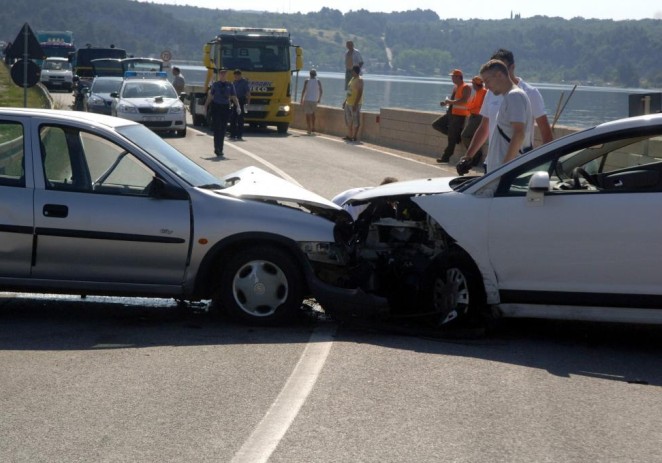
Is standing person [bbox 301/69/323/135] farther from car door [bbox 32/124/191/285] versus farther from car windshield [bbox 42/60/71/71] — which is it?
car windshield [bbox 42/60/71/71]

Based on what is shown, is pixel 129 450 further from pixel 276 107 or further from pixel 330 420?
pixel 276 107

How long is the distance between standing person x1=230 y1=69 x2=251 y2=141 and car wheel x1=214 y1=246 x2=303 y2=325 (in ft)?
70.9

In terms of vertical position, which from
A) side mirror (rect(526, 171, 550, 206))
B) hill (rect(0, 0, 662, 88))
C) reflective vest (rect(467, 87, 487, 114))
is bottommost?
side mirror (rect(526, 171, 550, 206))

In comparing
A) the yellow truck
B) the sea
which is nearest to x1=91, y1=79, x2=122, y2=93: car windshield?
the yellow truck

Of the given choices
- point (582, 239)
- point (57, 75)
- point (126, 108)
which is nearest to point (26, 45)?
point (126, 108)

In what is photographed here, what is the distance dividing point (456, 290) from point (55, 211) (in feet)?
9.66

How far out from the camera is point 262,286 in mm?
7914

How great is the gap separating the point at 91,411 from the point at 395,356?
2178 millimetres

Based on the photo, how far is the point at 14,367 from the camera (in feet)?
22.1

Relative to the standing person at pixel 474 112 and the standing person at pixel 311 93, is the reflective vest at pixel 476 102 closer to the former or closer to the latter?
the standing person at pixel 474 112

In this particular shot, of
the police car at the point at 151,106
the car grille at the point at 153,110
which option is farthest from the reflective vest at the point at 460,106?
the car grille at the point at 153,110

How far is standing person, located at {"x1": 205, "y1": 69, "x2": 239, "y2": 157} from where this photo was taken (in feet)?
76.5

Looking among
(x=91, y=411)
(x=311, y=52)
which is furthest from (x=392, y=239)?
(x=311, y=52)

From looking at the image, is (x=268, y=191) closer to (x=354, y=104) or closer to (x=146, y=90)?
(x=354, y=104)
